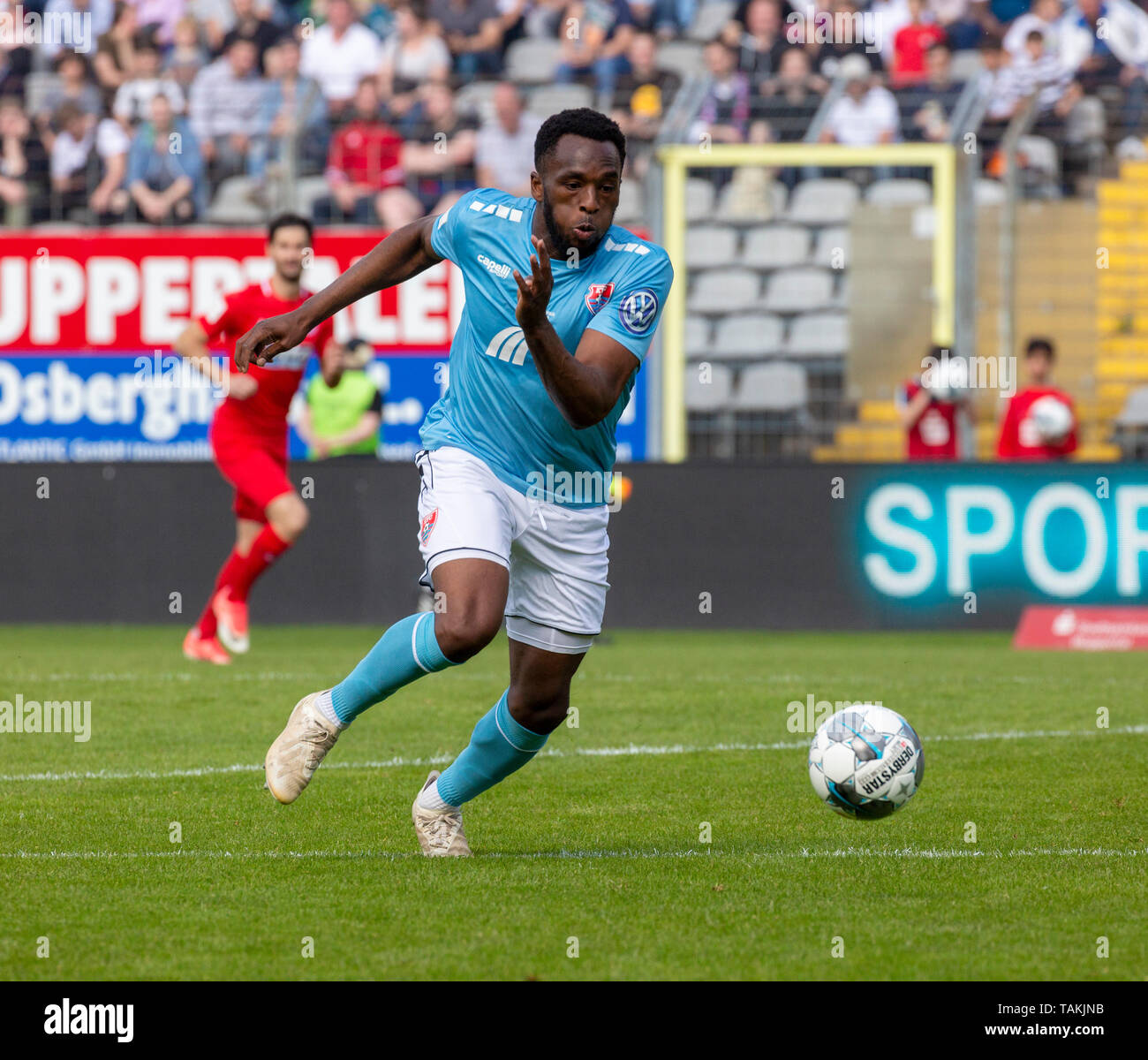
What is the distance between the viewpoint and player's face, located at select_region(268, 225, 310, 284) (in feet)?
35.5

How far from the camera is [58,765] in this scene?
24.8ft

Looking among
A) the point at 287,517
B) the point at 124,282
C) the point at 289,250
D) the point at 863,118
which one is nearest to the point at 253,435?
the point at 287,517

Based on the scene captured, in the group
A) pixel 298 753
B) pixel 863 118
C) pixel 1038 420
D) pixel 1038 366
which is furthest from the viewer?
pixel 863 118

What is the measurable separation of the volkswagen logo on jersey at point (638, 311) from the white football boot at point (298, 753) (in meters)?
1.42

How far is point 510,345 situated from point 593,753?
114 inches

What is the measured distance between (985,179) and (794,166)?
1635 millimetres

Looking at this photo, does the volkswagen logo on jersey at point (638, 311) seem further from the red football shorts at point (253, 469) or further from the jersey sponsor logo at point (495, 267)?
the red football shorts at point (253, 469)

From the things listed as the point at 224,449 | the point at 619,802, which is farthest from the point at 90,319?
the point at 619,802

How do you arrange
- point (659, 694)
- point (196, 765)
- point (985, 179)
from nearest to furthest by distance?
point (196, 765) < point (659, 694) < point (985, 179)

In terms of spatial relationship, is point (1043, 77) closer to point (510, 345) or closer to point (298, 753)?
point (510, 345)

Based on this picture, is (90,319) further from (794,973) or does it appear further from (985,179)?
(794,973)

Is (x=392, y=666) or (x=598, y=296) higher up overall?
(x=598, y=296)

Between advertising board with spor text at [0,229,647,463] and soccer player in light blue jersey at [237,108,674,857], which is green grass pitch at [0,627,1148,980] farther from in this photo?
advertising board with spor text at [0,229,647,463]

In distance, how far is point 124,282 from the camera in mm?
16578
